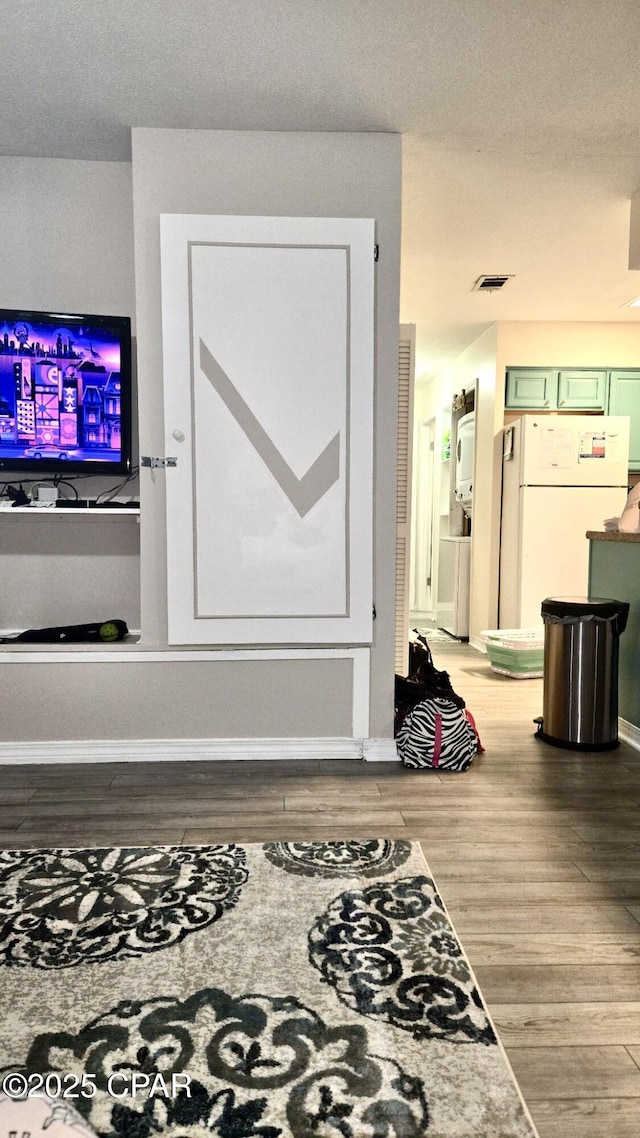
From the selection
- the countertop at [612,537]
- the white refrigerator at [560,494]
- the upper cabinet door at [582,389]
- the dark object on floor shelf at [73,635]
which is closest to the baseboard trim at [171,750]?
the dark object on floor shelf at [73,635]

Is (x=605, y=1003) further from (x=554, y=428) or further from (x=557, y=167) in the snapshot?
(x=554, y=428)

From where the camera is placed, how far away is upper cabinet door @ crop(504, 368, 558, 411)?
5965 mm

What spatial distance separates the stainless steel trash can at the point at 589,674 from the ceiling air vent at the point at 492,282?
97.2 inches

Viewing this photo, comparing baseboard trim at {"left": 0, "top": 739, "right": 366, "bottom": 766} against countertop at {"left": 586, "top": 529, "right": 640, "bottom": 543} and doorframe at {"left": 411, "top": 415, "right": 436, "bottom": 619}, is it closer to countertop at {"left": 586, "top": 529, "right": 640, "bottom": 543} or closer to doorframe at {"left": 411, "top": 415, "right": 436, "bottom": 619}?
countertop at {"left": 586, "top": 529, "right": 640, "bottom": 543}

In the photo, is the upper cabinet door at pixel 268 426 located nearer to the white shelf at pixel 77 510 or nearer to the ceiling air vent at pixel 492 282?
the white shelf at pixel 77 510

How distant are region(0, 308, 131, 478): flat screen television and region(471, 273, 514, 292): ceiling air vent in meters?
2.69

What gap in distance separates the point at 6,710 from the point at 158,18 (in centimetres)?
251

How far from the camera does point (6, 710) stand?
3064 mm

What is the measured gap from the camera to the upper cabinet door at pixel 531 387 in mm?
5965

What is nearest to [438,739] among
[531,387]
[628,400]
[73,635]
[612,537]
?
[612,537]

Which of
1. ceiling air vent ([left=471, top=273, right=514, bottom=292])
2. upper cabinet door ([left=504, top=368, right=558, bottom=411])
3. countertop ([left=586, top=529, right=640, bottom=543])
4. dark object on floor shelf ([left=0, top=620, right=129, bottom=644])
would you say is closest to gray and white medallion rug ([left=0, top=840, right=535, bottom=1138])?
dark object on floor shelf ([left=0, top=620, right=129, bottom=644])

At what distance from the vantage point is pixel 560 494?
554 centimetres

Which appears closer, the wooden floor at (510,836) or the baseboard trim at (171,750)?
the wooden floor at (510,836)

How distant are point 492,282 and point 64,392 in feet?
10.1
